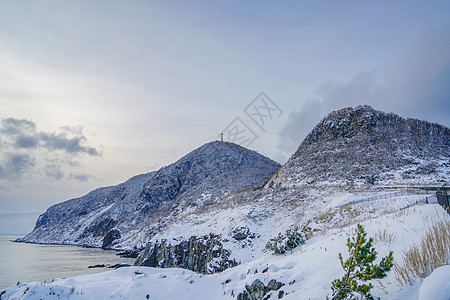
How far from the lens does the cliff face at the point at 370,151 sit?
42.6m

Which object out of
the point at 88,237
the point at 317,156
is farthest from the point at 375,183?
the point at 88,237

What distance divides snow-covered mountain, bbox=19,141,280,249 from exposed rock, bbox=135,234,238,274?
32.3 meters

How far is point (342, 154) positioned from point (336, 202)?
28.7 m

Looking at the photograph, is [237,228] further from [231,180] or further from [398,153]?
[231,180]

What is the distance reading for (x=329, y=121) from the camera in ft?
227

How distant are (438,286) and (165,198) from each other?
97.5 metres

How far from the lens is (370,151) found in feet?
173

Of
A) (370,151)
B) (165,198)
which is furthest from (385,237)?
(165,198)

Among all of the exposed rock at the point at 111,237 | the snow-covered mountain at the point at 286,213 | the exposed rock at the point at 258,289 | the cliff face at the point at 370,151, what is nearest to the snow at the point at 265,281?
the snow-covered mountain at the point at 286,213

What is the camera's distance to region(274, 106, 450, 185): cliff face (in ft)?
140

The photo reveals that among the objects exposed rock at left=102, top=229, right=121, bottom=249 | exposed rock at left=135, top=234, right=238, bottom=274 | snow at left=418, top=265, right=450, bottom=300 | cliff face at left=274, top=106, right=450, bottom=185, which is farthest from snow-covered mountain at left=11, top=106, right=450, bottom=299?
exposed rock at left=102, top=229, right=121, bottom=249

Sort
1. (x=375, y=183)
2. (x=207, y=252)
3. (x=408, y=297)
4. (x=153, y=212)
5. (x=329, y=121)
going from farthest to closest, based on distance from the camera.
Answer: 1. (x=153, y=212)
2. (x=329, y=121)
3. (x=375, y=183)
4. (x=207, y=252)
5. (x=408, y=297)

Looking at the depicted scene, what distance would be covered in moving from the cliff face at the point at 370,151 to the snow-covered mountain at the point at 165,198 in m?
22.5

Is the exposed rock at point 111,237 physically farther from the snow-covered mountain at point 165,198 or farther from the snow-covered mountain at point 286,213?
the snow-covered mountain at point 286,213
